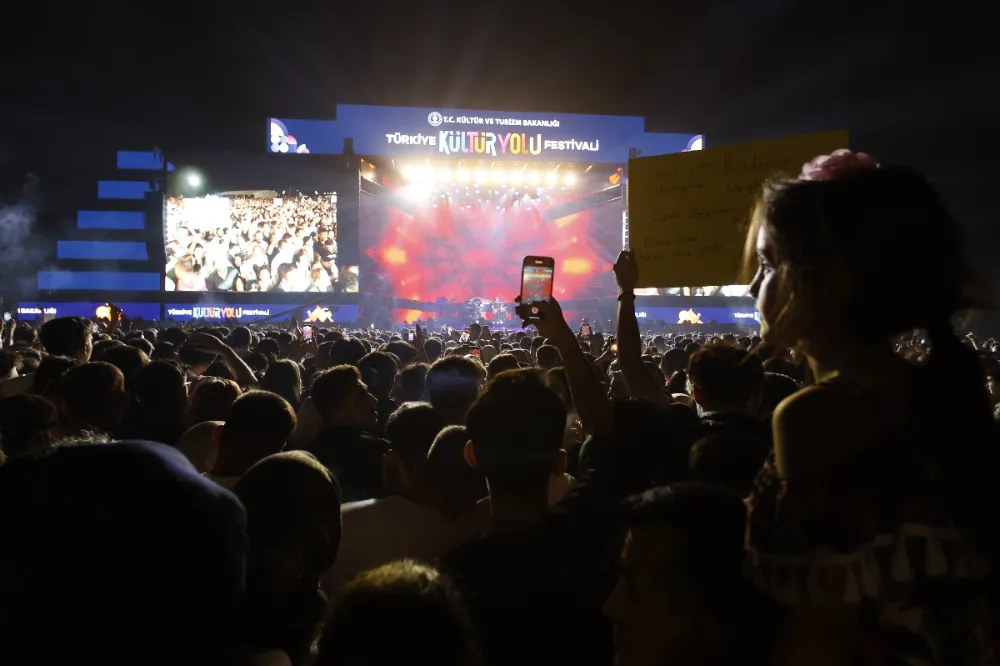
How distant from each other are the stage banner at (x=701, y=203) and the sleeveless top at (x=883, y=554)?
2431mm

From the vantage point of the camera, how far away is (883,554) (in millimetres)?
1363

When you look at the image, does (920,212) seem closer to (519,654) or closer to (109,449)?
(519,654)

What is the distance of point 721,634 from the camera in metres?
1.53

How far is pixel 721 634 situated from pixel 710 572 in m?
→ 0.13

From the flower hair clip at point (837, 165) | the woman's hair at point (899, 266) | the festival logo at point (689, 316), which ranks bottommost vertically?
the festival logo at point (689, 316)

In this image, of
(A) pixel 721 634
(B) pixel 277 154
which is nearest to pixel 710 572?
(A) pixel 721 634

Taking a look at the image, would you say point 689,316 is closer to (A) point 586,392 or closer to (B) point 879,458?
(A) point 586,392

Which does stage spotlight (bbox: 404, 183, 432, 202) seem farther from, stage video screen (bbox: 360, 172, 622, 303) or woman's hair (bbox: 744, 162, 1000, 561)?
woman's hair (bbox: 744, 162, 1000, 561)

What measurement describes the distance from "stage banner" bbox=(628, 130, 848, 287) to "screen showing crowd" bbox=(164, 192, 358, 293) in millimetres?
37491

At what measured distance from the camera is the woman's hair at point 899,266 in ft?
4.63

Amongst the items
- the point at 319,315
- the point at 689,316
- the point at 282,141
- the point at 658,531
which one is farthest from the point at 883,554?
the point at 282,141

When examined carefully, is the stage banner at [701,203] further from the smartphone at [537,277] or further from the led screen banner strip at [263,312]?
the led screen banner strip at [263,312]

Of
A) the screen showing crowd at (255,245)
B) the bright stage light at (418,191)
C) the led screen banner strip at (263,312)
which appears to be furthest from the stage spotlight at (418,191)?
the led screen banner strip at (263,312)

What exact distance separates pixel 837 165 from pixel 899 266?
31 centimetres
